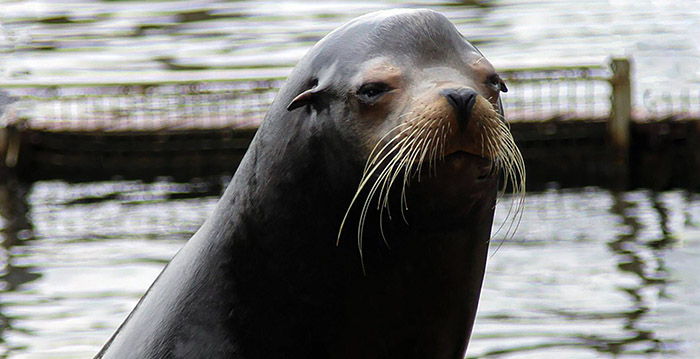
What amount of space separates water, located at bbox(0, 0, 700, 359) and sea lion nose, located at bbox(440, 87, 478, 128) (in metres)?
3.54

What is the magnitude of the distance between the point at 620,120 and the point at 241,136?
124 inches

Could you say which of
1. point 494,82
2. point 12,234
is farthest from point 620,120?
point 494,82

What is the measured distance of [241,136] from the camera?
10.7 metres

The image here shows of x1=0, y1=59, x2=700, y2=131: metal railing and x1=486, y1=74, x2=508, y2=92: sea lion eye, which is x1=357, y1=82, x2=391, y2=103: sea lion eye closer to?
x1=486, y1=74, x2=508, y2=92: sea lion eye

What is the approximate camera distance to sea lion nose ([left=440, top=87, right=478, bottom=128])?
2.86 meters

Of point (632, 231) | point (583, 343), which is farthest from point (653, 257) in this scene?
point (583, 343)

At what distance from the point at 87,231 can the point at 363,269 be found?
6455 mm

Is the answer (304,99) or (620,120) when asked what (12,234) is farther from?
(304,99)

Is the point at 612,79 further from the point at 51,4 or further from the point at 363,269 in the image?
the point at 51,4

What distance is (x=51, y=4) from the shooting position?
64.1 feet

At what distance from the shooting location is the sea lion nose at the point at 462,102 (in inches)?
113

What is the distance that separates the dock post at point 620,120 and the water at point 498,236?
462mm

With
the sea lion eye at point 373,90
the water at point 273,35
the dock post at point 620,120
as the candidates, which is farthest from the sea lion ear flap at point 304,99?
the water at point 273,35

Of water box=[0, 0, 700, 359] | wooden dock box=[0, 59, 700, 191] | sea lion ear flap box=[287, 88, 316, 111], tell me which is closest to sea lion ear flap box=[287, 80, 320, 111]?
sea lion ear flap box=[287, 88, 316, 111]
